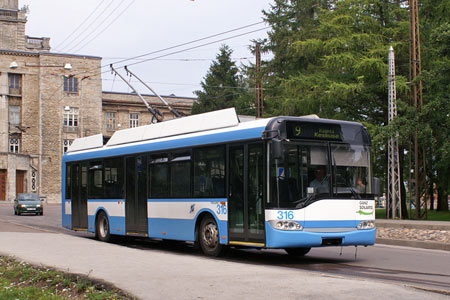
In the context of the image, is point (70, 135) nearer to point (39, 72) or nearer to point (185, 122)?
point (39, 72)

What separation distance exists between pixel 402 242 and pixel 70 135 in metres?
61.5

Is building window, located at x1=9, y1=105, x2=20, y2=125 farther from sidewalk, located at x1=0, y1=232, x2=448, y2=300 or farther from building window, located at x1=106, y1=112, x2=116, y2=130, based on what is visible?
sidewalk, located at x1=0, y1=232, x2=448, y2=300

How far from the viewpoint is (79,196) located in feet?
68.9

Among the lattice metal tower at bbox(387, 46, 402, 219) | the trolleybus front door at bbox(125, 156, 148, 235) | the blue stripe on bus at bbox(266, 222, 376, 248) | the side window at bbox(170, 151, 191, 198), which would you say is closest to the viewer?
the blue stripe on bus at bbox(266, 222, 376, 248)

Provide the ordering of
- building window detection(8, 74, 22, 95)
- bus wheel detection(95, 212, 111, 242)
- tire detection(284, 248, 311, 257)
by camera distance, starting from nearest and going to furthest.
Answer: tire detection(284, 248, 311, 257) → bus wheel detection(95, 212, 111, 242) → building window detection(8, 74, 22, 95)

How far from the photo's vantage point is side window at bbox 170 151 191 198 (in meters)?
15.4

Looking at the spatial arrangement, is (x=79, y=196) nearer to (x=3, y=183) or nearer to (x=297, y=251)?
(x=297, y=251)

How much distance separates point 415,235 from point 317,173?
9.00 metres

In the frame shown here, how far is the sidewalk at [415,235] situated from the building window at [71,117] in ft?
183

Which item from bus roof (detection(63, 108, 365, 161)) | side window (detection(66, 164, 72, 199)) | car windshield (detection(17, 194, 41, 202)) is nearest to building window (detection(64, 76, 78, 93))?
car windshield (detection(17, 194, 41, 202))

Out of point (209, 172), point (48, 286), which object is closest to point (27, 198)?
point (209, 172)

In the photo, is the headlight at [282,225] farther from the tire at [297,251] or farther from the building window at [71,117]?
the building window at [71,117]

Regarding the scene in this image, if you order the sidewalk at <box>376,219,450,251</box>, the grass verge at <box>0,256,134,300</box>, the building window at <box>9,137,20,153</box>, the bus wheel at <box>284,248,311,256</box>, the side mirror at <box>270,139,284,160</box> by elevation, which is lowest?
the sidewalk at <box>376,219,450,251</box>

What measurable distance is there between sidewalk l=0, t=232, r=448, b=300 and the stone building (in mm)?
60115
